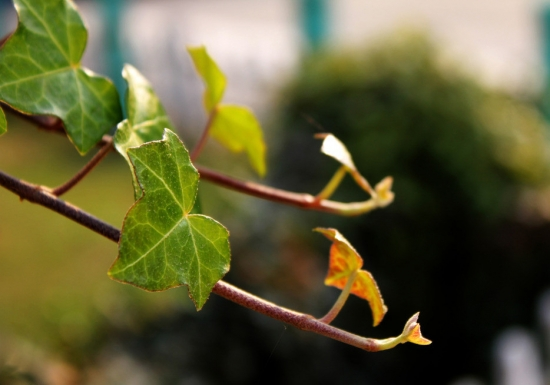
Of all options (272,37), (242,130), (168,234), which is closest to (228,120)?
(242,130)

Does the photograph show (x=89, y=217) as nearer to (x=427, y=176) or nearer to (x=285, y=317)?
(x=285, y=317)

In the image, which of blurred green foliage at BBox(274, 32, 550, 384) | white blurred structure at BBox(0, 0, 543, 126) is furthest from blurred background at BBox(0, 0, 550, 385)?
white blurred structure at BBox(0, 0, 543, 126)

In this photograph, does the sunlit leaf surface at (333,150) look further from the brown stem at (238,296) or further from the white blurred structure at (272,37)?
the white blurred structure at (272,37)

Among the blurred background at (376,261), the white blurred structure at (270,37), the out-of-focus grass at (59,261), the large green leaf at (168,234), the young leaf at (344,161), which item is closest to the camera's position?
the large green leaf at (168,234)

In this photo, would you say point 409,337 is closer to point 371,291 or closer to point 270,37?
point 371,291

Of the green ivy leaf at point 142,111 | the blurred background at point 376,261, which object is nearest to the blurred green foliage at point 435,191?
the blurred background at point 376,261

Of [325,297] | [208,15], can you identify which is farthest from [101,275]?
[208,15]
